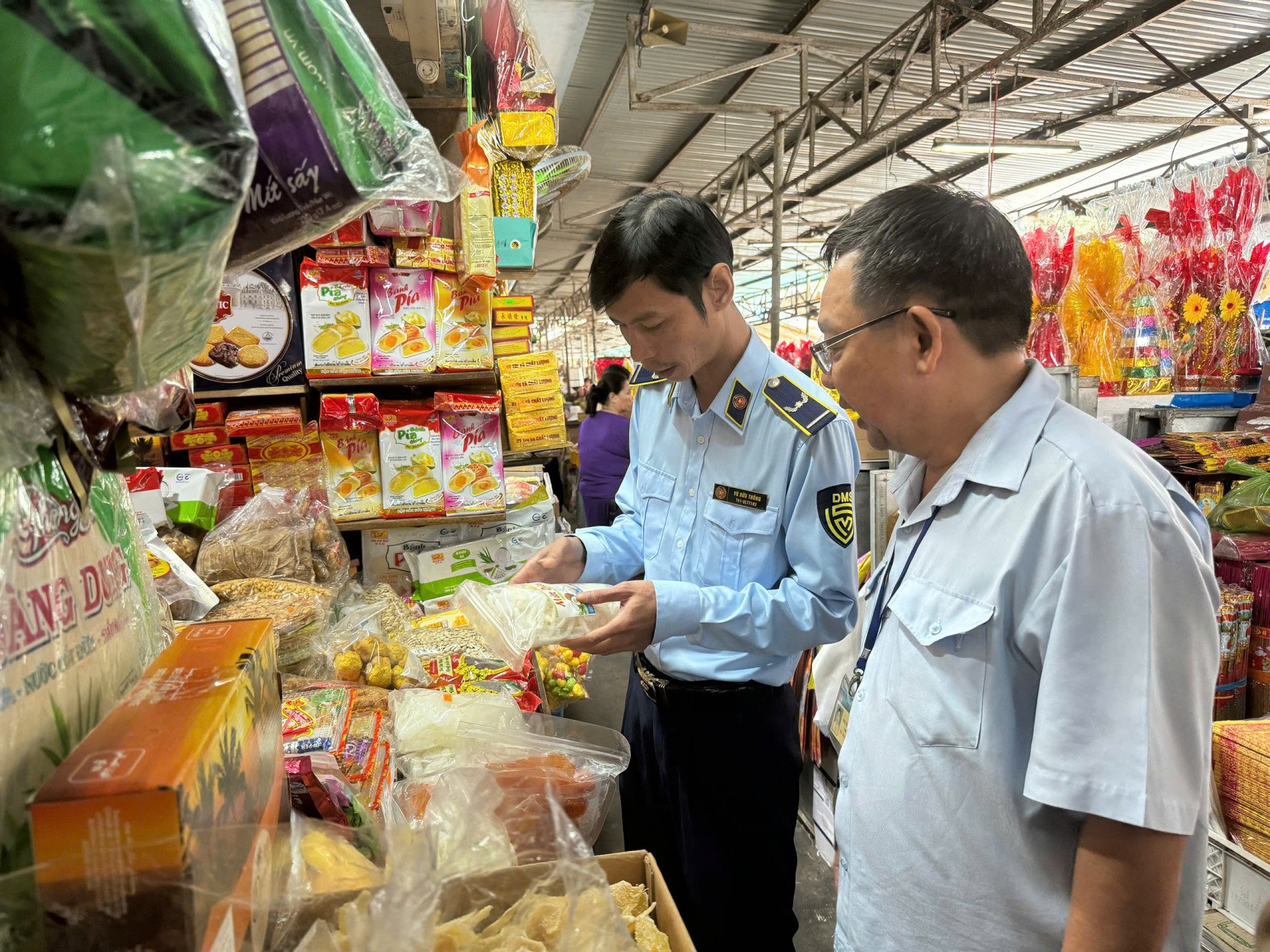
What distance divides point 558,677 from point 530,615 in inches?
42.9

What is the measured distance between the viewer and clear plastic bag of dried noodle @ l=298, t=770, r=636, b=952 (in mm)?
560

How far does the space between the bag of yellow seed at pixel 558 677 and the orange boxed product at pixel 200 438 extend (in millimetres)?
1435

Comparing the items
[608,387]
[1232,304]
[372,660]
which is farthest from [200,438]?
[608,387]

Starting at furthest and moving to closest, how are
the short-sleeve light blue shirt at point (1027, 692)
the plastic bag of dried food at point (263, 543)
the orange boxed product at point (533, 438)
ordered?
the orange boxed product at point (533, 438) → the plastic bag of dried food at point (263, 543) → the short-sleeve light blue shirt at point (1027, 692)

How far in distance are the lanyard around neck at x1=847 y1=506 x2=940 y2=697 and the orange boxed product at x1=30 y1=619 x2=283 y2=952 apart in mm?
976

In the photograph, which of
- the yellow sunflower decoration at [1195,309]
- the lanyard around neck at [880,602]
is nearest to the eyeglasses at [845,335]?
the lanyard around neck at [880,602]

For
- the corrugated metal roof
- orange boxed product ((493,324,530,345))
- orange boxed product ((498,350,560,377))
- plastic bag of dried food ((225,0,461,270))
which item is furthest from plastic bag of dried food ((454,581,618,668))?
the corrugated metal roof

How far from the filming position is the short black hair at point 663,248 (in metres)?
1.57

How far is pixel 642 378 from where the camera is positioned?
212 centimetres

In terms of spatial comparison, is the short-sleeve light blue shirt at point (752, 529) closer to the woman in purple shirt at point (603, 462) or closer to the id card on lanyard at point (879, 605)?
the id card on lanyard at point (879, 605)

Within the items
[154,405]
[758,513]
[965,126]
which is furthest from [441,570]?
[965,126]

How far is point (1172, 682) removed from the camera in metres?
0.86

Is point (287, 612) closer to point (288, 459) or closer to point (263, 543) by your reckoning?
point (263, 543)

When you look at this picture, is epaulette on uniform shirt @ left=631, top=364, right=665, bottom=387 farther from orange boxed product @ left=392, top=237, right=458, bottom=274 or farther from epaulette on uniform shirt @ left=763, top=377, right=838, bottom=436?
orange boxed product @ left=392, top=237, right=458, bottom=274
